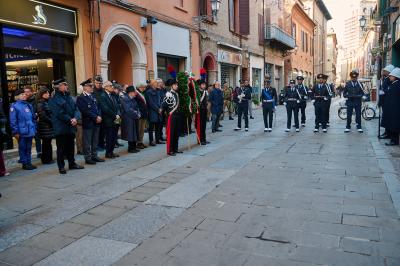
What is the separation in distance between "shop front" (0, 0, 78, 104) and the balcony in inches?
764

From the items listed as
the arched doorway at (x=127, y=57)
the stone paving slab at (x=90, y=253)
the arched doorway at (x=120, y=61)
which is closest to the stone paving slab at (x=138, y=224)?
the stone paving slab at (x=90, y=253)

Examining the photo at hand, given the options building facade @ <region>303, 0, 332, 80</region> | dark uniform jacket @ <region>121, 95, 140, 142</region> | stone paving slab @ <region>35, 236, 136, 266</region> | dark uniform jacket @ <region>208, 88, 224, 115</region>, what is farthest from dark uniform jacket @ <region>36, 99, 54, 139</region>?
building facade @ <region>303, 0, 332, 80</region>

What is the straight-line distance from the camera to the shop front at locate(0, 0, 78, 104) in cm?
891

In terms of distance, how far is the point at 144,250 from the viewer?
148 inches

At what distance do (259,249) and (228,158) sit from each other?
4660 mm

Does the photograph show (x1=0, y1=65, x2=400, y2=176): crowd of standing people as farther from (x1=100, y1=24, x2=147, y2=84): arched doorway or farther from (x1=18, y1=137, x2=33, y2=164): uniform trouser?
(x1=100, y1=24, x2=147, y2=84): arched doorway

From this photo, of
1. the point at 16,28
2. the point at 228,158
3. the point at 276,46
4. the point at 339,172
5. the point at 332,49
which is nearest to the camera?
the point at 339,172

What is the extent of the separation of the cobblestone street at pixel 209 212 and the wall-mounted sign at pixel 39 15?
3.80 meters

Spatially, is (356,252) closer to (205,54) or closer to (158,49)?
(158,49)

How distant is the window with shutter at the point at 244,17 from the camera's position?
23.0 metres

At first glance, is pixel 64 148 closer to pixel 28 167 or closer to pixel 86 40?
pixel 28 167

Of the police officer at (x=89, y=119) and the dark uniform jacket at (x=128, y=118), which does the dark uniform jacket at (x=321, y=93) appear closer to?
the dark uniform jacket at (x=128, y=118)

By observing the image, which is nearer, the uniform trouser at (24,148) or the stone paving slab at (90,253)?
the stone paving slab at (90,253)

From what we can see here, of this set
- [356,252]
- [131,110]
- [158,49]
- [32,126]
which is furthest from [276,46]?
[356,252]
